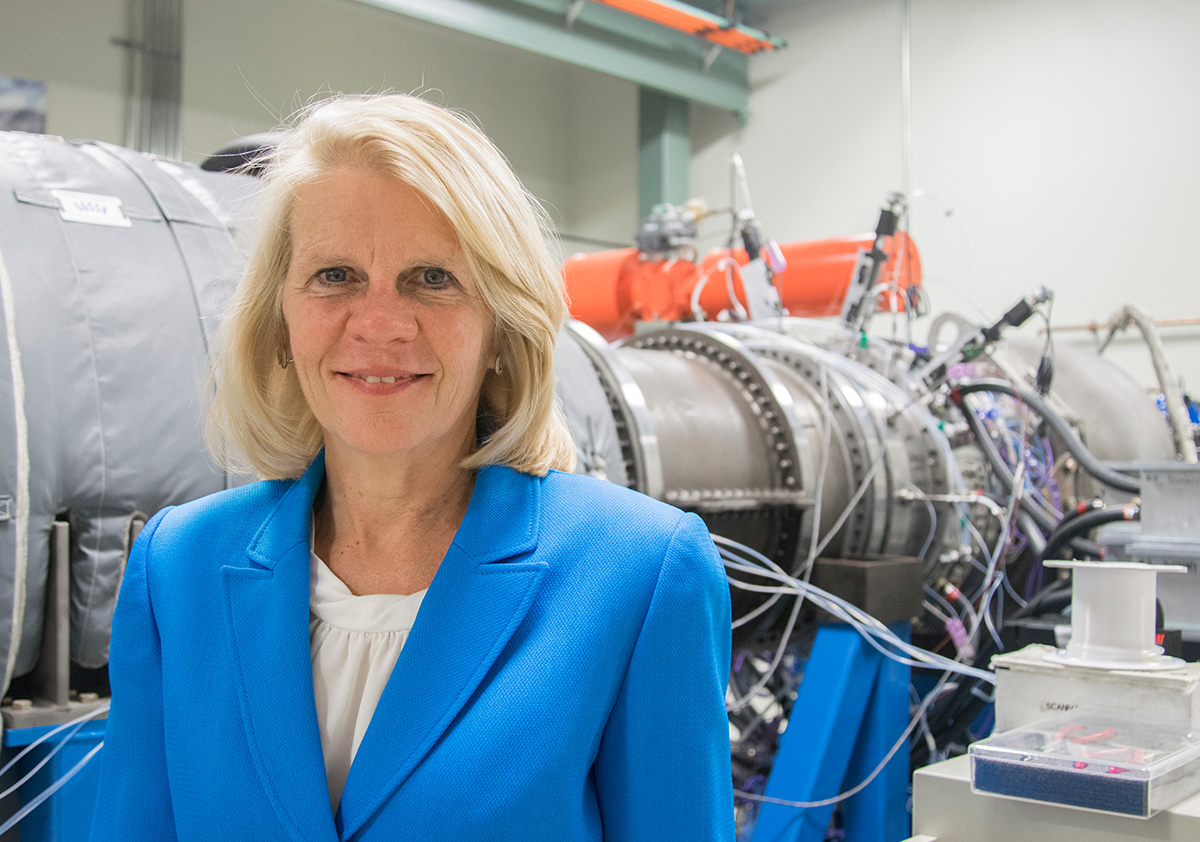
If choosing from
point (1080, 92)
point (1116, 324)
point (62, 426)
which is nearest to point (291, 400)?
point (62, 426)

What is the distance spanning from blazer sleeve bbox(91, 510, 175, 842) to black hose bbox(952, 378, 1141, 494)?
1888mm

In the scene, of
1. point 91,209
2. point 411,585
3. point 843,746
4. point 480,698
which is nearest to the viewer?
point 480,698

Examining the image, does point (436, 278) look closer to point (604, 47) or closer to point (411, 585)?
point (411, 585)

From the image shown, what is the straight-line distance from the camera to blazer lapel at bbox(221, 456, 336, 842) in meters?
0.74

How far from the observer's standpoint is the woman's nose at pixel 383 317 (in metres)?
0.81

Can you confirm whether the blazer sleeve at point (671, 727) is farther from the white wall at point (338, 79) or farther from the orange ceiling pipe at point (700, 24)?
the orange ceiling pipe at point (700, 24)

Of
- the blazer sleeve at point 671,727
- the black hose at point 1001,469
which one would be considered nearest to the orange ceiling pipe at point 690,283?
the black hose at point 1001,469

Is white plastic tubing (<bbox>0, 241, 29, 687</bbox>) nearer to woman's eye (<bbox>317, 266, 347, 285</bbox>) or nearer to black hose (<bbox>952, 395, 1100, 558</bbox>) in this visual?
woman's eye (<bbox>317, 266, 347, 285</bbox>)

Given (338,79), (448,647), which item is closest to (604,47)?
(338,79)

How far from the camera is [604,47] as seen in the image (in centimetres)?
571

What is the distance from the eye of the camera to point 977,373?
2.58 m

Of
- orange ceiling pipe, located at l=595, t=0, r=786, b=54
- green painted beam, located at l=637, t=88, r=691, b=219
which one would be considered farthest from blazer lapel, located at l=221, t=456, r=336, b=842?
green painted beam, located at l=637, t=88, r=691, b=219

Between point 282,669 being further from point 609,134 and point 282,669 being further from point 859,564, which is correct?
point 609,134

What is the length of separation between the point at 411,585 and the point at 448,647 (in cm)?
11
